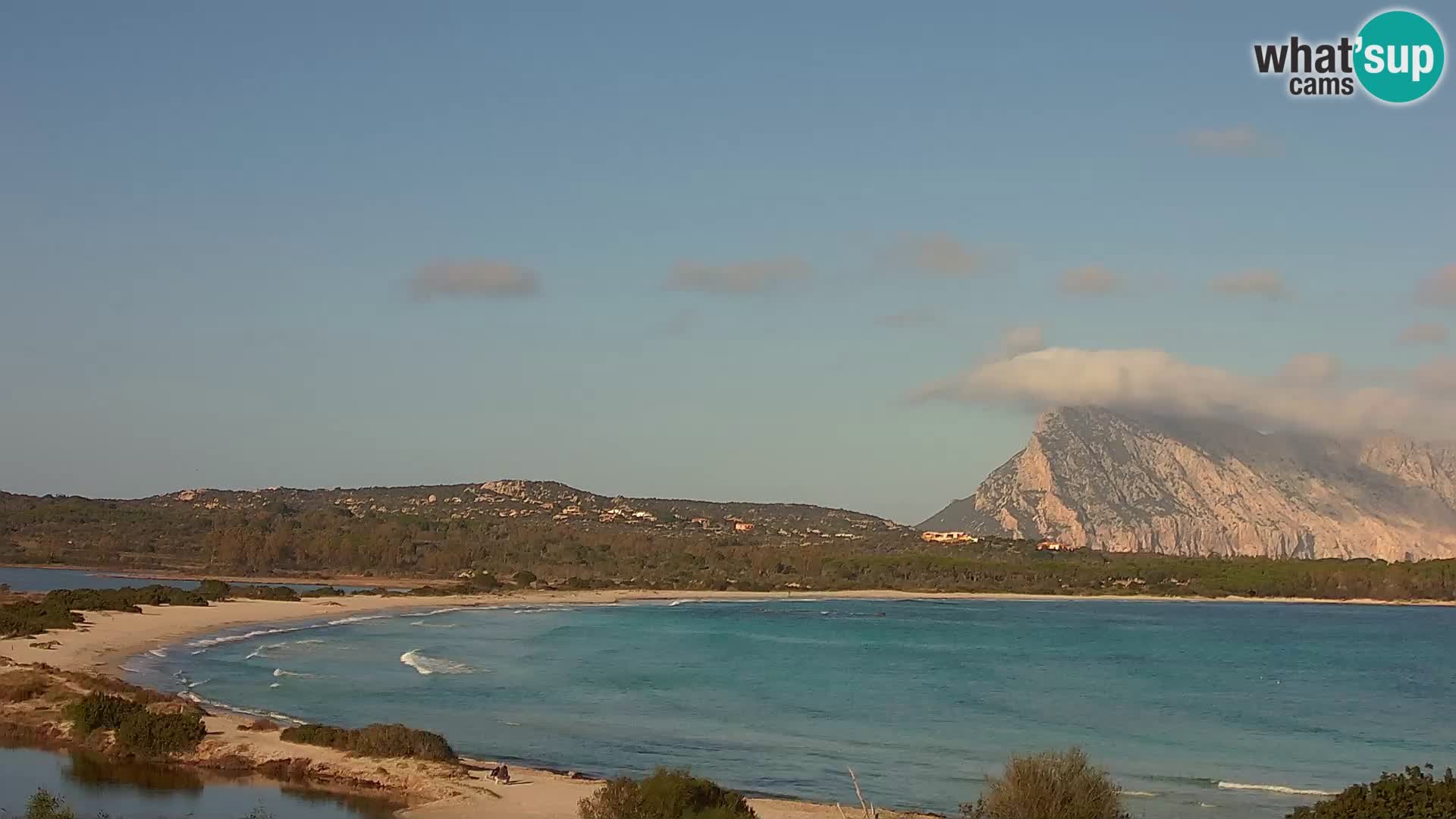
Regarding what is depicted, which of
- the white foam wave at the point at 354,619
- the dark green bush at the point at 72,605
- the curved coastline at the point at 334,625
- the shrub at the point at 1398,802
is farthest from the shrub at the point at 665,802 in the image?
the white foam wave at the point at 354,619

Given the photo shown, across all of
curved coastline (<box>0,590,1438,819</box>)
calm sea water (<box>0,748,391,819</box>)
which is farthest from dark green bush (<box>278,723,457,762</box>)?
calm sea water (<box>0,748,391,819</box>)

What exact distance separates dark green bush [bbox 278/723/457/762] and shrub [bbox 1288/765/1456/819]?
16.8 meters

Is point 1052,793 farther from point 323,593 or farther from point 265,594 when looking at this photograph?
point 323,593

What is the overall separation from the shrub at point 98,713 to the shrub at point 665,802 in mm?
11880

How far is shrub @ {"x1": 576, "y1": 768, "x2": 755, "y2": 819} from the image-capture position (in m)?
20.7

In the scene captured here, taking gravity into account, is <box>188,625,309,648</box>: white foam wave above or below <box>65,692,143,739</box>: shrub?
below

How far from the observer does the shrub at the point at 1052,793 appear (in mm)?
20547

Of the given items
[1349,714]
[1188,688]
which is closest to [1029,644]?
[1188,688]

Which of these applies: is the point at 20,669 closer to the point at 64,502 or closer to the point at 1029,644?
the point at 1029,644

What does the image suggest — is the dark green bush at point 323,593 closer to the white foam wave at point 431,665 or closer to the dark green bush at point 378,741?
the white foam wave at point 431,665

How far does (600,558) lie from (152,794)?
12237cm

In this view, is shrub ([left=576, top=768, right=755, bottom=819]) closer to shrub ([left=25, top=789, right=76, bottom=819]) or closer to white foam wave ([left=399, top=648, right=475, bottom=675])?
shrub ([left=25, top=789, right=76, bottom=819])

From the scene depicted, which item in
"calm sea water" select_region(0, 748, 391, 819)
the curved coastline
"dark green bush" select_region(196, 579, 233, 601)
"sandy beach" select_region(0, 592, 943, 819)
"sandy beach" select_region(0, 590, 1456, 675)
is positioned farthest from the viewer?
"dark green bush" select_region(196, 579, 233, 601)

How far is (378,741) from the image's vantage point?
2748cm
